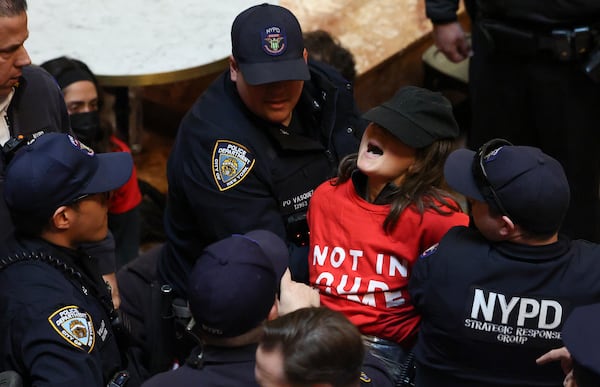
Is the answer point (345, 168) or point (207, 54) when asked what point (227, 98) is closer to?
point (345, 168)

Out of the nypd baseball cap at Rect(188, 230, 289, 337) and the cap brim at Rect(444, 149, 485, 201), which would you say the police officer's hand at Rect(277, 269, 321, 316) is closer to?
the nypd baseball cap at Rect(188, 230, 289, 337)

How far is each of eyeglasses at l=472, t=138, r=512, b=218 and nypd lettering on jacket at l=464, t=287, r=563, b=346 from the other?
214mm

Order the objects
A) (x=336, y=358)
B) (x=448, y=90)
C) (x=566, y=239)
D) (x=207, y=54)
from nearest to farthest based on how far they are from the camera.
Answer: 1. (x=336, y=358)
2. (x=566, y=239)
3. (x=207, y=54)
4. (x=448, y=90)

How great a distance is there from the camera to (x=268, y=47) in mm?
2750

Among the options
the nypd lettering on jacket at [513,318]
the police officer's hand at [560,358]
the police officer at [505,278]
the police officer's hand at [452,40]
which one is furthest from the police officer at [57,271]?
the police officer's hand at [452,40]

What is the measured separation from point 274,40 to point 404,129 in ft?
1.63

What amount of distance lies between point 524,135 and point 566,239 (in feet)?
4.96

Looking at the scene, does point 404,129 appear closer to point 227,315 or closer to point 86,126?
point 227,315

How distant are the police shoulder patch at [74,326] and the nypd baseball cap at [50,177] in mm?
275

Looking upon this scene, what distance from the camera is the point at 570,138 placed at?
371cm

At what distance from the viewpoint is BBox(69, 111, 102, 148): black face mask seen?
3672 millimetres

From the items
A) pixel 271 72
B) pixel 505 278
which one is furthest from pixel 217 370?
pixel 271 72

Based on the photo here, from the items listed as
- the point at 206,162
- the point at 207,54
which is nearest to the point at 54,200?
the point at 206,162

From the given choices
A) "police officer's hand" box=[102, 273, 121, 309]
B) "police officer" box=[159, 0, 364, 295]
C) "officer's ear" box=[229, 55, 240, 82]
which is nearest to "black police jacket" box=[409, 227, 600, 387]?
"police officer" box=[159, 0, 364, 295]
